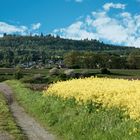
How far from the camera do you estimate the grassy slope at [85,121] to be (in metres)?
15.0

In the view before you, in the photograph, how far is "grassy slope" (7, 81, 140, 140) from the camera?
1498cm

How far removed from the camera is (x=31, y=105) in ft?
94.2

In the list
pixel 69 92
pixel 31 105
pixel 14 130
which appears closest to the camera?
pixel 14 130

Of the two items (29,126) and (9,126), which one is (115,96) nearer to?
(29,126)

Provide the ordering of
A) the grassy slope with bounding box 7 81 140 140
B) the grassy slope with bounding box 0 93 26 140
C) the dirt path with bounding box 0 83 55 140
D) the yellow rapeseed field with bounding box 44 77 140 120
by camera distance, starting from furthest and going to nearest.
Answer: the dirt path with bounding box 0 83 55 140
the grassy slope with bounding box 0 93 26 140
the yellow rapeseed field with bounding box 44 77 140 120
the grassy slope with bounding box 7 81 140 140

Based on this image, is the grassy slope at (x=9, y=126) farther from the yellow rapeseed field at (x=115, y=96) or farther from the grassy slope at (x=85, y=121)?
the yellow rapeseed field at (x=115, y=96)

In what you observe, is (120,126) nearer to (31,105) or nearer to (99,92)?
(99,92)

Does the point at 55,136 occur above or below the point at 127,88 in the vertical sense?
below

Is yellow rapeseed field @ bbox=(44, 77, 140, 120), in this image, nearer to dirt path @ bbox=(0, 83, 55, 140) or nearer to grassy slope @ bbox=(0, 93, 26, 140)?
dirt path @ bbox=(0, 83, 55, 140)

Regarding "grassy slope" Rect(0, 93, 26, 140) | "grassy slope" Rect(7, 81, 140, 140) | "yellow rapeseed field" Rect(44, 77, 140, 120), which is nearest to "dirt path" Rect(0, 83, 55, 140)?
"grassy slope" Rect(0, 93, 26, 140)

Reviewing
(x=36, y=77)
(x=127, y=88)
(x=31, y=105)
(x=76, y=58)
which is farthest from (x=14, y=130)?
(x=76, y=58)

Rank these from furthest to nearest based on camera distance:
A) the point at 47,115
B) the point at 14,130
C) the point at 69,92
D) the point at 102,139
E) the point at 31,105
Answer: the point at 31,105, the point at 69,92, the point at 47,115, the point at 14,130, the point at 102,139

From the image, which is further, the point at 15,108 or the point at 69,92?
the point at 15,108

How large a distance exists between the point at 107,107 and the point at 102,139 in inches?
127
